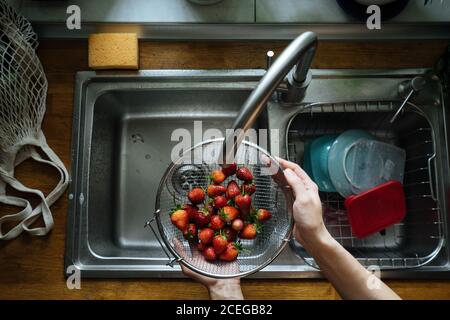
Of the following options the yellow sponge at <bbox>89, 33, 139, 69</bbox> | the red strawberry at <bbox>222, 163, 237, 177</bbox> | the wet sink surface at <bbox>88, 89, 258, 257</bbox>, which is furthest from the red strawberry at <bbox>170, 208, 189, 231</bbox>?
the yellow sponge at <bbox>89, 33, 139, 69</bbox>

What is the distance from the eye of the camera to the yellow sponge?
82 centimetres

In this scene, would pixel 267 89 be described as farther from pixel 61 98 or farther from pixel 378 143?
pixel 61 98

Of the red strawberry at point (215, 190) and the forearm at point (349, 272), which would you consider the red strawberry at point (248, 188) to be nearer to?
the red strawberry at point (215, 190)

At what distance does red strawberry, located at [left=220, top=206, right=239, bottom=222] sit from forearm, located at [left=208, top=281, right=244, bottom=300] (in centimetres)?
14

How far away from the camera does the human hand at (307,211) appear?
667 mm

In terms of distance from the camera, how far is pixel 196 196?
29.2 inches

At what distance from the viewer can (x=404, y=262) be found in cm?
79

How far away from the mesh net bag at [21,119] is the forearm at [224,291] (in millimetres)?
382

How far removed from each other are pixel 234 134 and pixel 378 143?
0.47 metres

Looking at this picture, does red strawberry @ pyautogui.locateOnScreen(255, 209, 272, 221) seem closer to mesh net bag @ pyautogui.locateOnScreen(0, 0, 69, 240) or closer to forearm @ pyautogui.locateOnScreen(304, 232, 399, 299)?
forearm @ pyautogui.locateOnScreen(304, 232, 399, 299)

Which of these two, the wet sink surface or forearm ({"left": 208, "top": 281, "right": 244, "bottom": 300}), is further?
the wet sink surface
